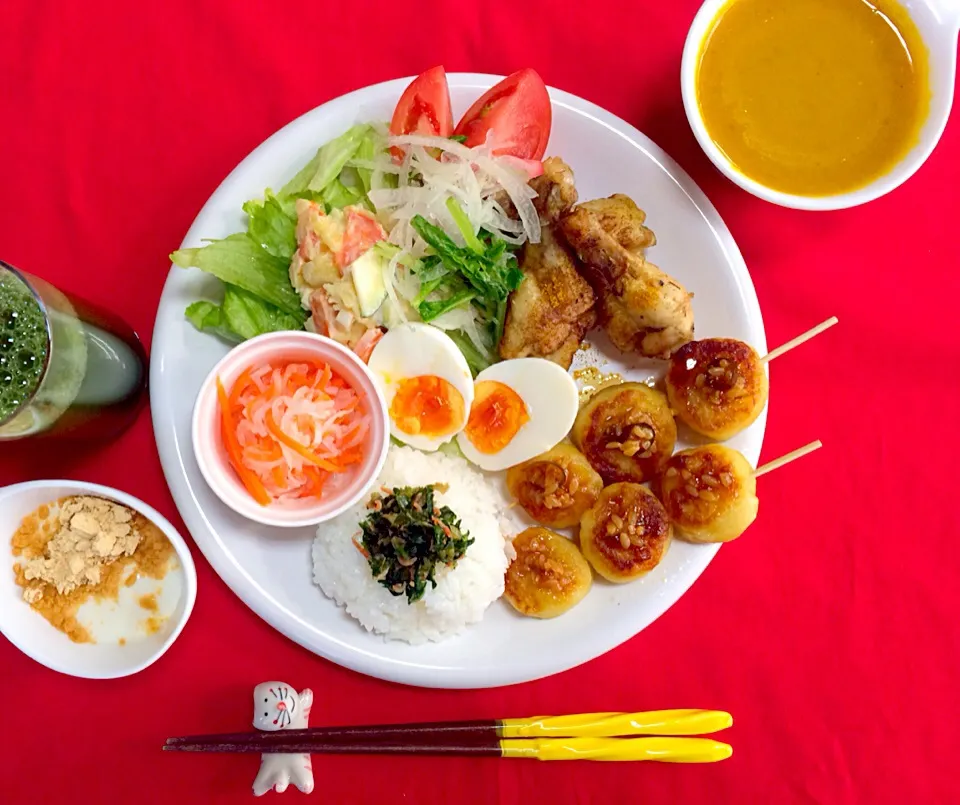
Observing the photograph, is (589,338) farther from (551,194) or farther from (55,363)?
(55,363)

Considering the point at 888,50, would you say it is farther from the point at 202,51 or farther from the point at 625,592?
the point at 202,51

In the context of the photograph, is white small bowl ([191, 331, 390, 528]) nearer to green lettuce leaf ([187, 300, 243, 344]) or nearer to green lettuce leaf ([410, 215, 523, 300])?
green lettuce leaf ([187, 300, 243, 344])

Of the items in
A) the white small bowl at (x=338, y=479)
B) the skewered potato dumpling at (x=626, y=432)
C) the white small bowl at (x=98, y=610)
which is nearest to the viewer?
the white small bowl at (x=338, y=479)

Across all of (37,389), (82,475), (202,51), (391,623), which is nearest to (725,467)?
(391,623)

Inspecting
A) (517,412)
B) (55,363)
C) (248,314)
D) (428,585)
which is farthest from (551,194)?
(55,363)

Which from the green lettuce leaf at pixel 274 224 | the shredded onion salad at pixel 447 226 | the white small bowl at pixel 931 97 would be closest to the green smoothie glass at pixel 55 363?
the green lettuce leaf at pixel 274 224

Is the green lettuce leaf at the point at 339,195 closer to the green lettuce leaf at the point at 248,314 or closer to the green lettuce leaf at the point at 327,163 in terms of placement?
the green lettuce leaf at the point at 327,163
